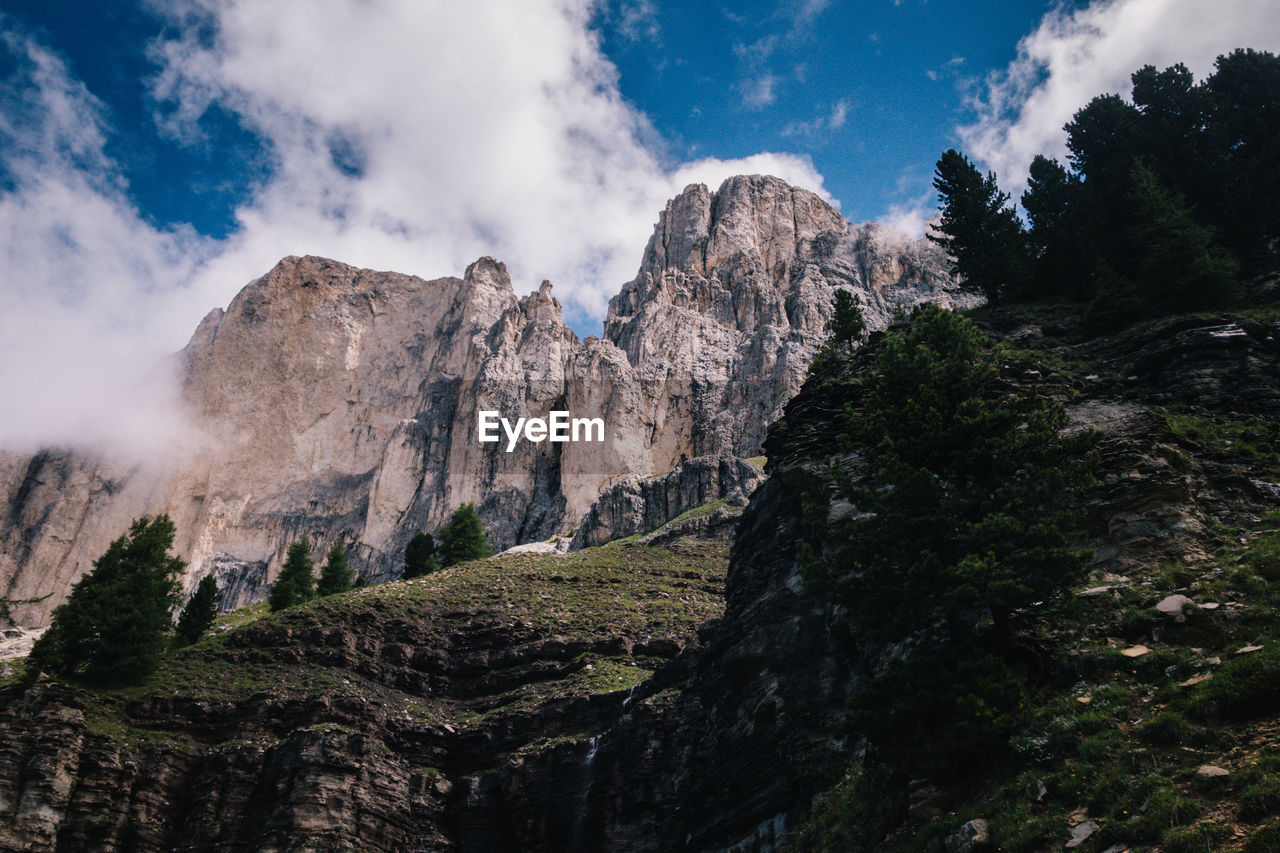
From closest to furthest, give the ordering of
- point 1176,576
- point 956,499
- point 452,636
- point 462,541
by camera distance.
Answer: point 1176,576
point 956,499
point 452,636
point 462,541

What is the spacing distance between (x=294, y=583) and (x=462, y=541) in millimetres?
17624

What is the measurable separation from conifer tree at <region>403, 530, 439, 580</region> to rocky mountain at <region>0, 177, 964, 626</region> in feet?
120

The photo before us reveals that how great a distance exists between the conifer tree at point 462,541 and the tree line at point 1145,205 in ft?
178

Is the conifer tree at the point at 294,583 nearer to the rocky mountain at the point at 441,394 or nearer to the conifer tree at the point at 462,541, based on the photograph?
the conifer tree at the point at 462,541

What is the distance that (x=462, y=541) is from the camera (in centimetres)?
8375

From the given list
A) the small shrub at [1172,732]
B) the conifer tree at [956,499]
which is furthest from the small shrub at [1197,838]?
the conifer tree at [956,499]

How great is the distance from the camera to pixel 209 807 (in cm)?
3916

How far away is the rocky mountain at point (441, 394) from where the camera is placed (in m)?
130

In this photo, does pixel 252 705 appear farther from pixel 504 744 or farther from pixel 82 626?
pixel 504 744

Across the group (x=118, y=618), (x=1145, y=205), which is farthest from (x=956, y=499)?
(x=118, y=618)

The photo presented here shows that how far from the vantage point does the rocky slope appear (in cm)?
1772

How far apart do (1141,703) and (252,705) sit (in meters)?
42.9

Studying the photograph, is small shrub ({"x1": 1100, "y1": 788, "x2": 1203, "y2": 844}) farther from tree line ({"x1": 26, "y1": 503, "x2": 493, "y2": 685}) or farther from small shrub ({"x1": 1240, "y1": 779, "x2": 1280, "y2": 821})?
tree line ({"x1": 26, "y1": 503, "x2": 493, "y2": 685})

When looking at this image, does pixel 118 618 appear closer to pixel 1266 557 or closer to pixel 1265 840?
pixel 1265 840
